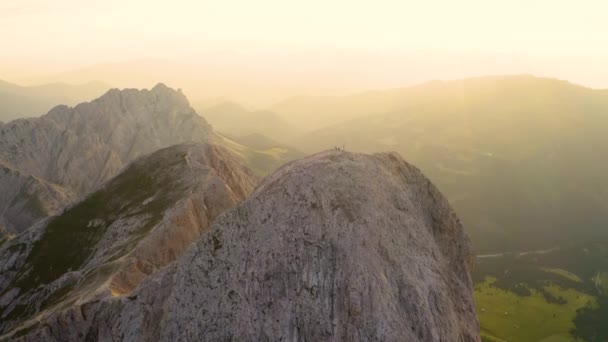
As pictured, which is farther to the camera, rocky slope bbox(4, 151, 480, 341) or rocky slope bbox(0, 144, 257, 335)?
rocky slope bbox(0, 144, 257, 335)

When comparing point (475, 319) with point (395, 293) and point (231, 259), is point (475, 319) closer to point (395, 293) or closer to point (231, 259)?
point (395, 293)

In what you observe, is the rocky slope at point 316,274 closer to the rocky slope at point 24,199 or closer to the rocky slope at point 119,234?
the rocky slope at point 119,234

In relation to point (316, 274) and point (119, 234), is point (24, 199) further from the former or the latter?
point (316, 274)

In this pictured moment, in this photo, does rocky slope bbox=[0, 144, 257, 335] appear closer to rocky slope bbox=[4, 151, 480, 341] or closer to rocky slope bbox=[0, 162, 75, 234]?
rocky slope bbox=[4, 151, 480, 341]

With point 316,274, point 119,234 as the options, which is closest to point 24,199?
point 119,234

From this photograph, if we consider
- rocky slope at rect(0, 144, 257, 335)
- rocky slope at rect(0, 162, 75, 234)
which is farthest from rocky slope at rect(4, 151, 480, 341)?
rocky slope at rect(0, 162, 75, 234)

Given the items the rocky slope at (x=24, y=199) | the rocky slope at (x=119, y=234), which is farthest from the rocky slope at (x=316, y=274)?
the rocky slope at (x=24, y=199)

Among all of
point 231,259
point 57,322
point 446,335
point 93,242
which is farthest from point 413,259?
point 93,242

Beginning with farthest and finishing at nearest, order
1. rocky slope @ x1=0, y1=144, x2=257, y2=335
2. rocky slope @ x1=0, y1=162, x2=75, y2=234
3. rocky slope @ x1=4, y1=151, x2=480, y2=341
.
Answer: rocky slope @ x1=0, y1=162, x2=75, y2=234, rocky slope @ x1=0, y1=144, x2=257, y2=335, rocky slope @ x1=4, y1=151, x2=480, y2=341
